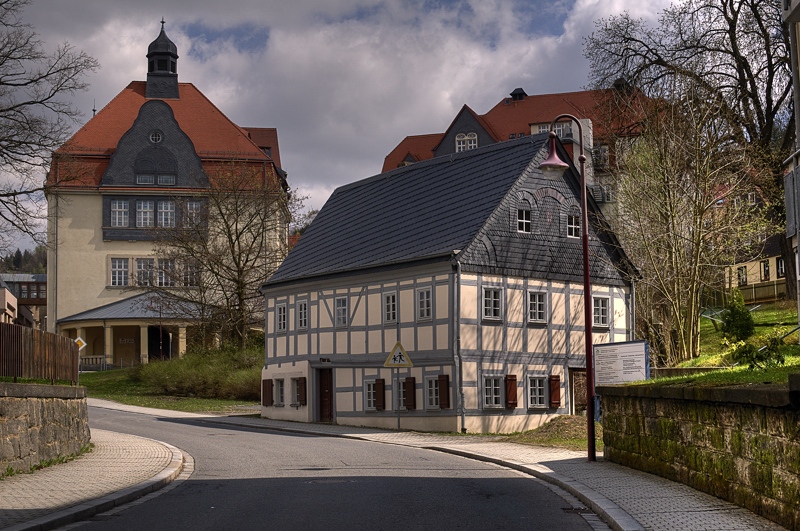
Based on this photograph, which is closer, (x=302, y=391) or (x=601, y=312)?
(x=601, y=312)

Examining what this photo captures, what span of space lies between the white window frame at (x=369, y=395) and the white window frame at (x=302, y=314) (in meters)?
4.82

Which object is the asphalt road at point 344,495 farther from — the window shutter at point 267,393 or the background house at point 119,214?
the background house at point 119,214

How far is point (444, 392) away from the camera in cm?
2889

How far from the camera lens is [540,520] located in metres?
10.6

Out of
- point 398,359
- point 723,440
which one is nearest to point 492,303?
point 398,359

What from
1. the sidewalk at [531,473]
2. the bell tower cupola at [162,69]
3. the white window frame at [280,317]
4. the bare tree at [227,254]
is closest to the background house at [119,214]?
the bell tower cupola at [162,69]

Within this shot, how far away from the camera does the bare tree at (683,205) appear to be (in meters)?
30.0

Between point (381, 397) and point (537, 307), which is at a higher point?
point (537, 307)

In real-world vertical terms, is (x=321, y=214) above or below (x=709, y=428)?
above

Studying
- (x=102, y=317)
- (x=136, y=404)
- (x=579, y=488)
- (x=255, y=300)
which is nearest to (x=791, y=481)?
(x=579, y=488)

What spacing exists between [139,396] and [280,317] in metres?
12.9

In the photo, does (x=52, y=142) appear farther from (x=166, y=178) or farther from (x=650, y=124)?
(x=166, y=178)

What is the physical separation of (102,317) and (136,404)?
64.2ft

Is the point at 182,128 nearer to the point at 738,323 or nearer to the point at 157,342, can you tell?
the point at 157,342
